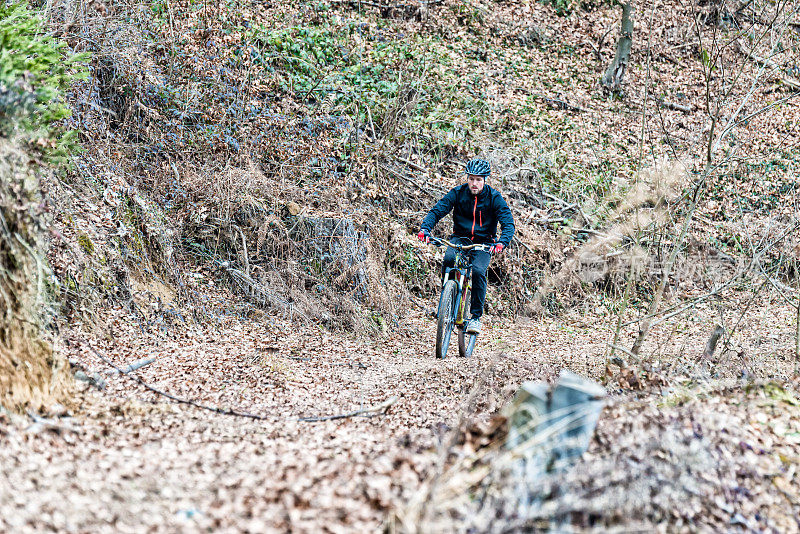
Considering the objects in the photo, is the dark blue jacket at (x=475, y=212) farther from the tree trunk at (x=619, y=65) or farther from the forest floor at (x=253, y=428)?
the tree trunk at (x=619, y=65)

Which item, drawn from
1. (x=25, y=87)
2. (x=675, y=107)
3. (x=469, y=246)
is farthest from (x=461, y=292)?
(x=675, y=107)

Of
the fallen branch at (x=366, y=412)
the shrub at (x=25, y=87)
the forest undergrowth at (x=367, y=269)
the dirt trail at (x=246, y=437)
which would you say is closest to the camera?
the dirt trail at (x=246, y=437)

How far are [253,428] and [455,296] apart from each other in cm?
317

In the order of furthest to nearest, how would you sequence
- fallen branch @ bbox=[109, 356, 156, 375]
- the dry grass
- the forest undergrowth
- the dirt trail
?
fallen branch @ bbox=[109, 356, 156, 375]
the dry grass
the forest undergrowth
the dirt trail

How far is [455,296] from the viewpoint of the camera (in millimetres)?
7223

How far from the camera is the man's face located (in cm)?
698

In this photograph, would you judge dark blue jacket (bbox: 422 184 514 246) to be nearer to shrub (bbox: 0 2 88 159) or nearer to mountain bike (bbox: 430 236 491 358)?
mountain bike (bbox: 430 236 491 358)

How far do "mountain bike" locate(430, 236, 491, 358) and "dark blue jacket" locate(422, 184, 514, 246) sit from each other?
0.84 ft

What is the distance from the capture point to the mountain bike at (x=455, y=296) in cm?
707

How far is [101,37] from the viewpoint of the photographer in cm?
890

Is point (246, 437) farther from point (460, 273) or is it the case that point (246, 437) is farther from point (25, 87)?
point (460, 273)

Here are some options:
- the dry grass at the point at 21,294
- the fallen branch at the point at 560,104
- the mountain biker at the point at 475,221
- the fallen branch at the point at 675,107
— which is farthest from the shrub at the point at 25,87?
the fallen branch at the point at 675,107

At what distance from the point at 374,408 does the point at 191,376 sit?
1917 millimetres

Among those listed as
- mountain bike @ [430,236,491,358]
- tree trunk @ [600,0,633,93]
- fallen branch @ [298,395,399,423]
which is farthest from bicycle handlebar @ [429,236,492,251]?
tree trunk @ [600,0,633,93]
